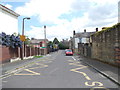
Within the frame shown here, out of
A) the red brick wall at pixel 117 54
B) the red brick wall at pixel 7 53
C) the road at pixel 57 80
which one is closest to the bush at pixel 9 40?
the red brick wall at pixel 7 53

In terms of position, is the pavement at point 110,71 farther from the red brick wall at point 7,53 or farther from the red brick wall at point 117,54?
the red brick wall at point 7,53

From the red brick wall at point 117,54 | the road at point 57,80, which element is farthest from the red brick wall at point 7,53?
the red brick wall at point 117,54

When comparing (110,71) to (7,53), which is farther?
(7,53)

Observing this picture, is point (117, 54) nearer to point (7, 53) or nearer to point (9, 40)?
point (7, 53)

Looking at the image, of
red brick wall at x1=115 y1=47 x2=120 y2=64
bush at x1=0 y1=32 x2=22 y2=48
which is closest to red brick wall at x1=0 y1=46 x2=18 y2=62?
bush at x1=0 y1=32 x2=22 y2=48

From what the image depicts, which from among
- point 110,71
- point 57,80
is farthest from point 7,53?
point 110,71

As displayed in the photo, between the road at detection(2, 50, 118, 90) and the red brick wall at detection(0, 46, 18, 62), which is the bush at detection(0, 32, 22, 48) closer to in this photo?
the red brick wall at detection(0, 46, 18, 62)

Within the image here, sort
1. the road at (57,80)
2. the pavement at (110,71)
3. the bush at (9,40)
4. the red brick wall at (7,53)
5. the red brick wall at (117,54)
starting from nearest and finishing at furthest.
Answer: the road at (57,80) < the pavement at (110,71) < the red brick wall at (117,54) < the red brick wall at (7,53) < the bush at (9,40)

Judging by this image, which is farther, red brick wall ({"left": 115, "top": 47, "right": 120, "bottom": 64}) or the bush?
the bush

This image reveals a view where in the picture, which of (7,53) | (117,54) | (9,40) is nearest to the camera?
(117,54)

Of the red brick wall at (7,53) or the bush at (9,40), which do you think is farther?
the bush at (9,40)

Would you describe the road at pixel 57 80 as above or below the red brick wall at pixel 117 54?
below

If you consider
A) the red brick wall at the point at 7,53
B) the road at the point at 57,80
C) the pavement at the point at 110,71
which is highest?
the red brick wall at the point at 7,53

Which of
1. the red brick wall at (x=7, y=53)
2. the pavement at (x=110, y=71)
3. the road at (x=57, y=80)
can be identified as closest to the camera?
the road at (x=57, y=80)
